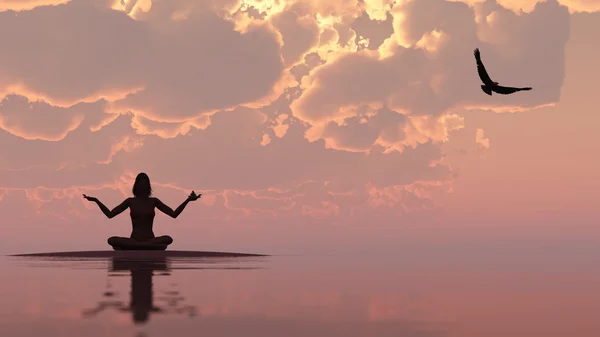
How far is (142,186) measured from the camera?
96.1 ft

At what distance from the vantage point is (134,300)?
1035cm

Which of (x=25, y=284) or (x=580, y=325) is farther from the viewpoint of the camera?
(x=25, y=284)

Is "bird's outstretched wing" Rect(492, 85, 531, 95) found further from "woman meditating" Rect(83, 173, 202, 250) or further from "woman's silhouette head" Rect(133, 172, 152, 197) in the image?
"woman's silhouette head" Rect(133, 172, 152, 197)

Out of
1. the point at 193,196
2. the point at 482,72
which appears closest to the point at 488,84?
the point at 482,72

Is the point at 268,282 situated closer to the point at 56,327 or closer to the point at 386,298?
the point at 386,298

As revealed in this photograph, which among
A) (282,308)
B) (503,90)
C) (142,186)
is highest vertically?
(503,90)

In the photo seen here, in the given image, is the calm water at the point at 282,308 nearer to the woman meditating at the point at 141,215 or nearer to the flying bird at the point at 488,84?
the flying bird at the point at 488,84

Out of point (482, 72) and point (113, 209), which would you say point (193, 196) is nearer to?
point (113, 209)

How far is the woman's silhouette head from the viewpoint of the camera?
96.1 ft

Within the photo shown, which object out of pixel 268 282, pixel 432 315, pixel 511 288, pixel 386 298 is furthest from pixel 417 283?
pixel 432 315

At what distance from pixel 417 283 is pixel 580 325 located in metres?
7.80

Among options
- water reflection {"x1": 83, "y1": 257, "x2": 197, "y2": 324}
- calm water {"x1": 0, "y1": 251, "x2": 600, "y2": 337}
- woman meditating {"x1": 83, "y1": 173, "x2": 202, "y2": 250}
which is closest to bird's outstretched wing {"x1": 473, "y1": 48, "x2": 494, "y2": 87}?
calm water {"x1": 0, "y1": 251, "x2": 600, "y2": 337}

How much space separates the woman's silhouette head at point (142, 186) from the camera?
29.3 m

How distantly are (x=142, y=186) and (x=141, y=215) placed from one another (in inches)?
41.5
